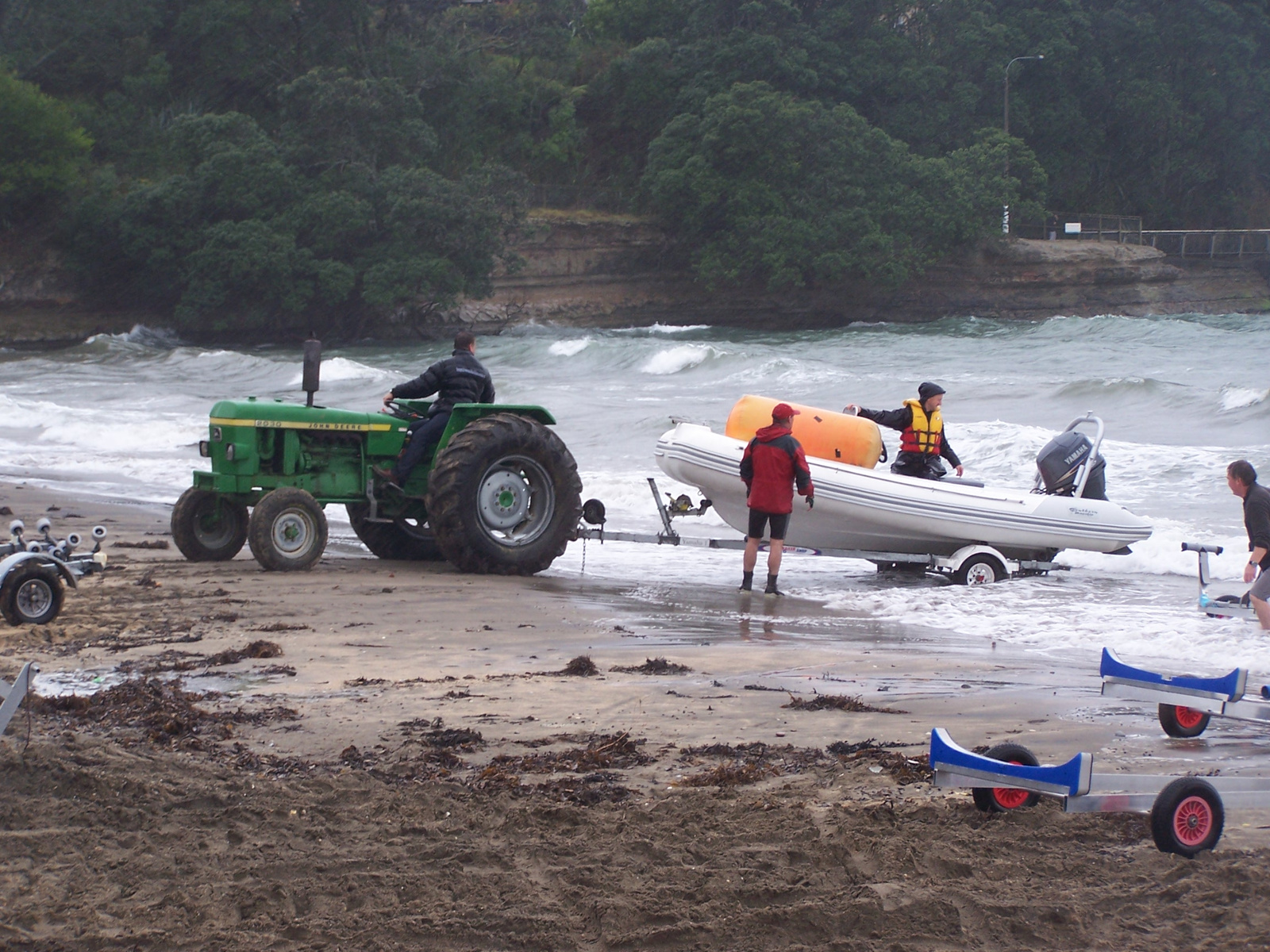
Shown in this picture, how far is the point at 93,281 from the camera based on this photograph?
137 ft

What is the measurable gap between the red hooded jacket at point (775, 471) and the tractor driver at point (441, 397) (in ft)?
6.15

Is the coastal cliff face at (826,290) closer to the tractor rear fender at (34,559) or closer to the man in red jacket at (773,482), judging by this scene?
the man in red jacket at (773,482)

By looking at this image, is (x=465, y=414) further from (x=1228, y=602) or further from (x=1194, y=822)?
(x=1194, y=822)

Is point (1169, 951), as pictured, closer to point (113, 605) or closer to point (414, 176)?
point (113, 605)

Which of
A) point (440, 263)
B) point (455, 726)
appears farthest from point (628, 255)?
point (455, 726)

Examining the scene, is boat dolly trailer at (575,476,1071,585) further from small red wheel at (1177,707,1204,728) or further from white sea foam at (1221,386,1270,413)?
white sea foam at (1221,386,1270,413)

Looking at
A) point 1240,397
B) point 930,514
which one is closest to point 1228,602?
point 930,514

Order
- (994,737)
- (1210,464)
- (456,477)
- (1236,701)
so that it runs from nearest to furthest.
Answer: (1236,701) < (994,737) < (456,477) < (1210,464)

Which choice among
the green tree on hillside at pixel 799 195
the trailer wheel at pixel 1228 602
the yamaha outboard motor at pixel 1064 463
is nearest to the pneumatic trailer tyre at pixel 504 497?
the yamaha outboard motor at pixel 1064 463

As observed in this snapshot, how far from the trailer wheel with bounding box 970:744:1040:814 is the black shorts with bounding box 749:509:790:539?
195 inches

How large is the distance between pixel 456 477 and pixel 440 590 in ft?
2.80

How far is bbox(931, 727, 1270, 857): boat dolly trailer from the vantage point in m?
3.44

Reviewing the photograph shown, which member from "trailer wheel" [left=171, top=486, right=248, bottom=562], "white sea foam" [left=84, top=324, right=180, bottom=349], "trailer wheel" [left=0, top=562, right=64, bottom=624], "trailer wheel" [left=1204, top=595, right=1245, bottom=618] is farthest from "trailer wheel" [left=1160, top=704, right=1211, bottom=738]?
"white sea foam" [left=84, top=324, right=180, bottom=349]

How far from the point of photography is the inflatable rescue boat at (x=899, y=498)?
30.3 feet
